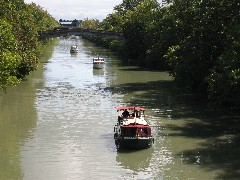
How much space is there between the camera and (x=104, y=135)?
3869 cm

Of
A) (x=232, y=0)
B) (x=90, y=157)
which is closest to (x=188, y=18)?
(x=232, y=0)

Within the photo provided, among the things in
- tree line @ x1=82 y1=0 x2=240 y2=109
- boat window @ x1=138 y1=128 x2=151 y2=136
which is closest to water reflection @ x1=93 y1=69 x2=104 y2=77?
tree line @ x1=82 y1=0 x2=240 y2=109

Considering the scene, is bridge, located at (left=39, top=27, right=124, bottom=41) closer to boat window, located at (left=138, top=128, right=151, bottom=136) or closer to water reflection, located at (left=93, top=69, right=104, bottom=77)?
water reflection, located at (left=93, top=69, right=104, bottom=77)

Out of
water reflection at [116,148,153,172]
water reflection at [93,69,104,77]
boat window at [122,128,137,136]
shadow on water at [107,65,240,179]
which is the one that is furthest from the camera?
water reflection at [93,69,104,77]

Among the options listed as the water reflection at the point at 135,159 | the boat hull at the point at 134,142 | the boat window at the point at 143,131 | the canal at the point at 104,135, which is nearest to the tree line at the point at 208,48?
the canal at the point at 104,135

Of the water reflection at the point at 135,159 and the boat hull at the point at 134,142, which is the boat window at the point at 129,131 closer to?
the boat hull at the point at 134,142

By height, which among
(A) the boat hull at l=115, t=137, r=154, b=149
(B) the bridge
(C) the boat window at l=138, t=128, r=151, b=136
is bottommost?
(A) the boat hull at l=115, t=137, r=154, b=149

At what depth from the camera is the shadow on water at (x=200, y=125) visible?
3200 cm

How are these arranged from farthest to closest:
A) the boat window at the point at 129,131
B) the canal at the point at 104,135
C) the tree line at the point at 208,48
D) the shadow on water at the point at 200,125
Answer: the tree line at the point at 208,48 → the boat window at the point at 129,131 → the shadow on water at the point at 200,125 → the canal at the point at 104,135

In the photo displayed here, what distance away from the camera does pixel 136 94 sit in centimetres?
6059

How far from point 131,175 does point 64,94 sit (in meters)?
31.8

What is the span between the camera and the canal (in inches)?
1192

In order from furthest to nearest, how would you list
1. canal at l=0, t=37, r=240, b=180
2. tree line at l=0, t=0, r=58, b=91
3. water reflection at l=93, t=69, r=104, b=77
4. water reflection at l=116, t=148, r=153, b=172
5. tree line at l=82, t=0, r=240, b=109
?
water reflection at l=93, t=69, r=104, b=77 < tree line at l=0, t=0, r=58, b=91 < tree line at l=82, t=0, r=240, b=109 < water reflection at l=116, t=148, r=153, b=172 < canal at l=0, t=37, r=240, b=180

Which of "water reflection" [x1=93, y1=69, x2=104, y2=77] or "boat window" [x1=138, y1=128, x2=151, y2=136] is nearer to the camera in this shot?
"boat window" [x1=138, y1=128, x2=151, y2=136]
